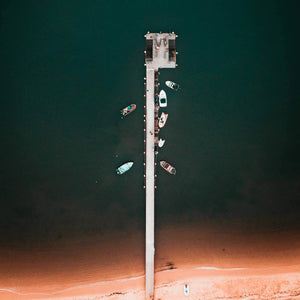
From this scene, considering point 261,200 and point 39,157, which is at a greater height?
point 39,157

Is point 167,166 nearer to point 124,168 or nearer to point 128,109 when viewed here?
point 124,168

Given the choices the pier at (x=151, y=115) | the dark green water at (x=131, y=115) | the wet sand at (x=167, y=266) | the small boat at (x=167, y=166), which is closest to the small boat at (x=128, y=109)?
the dark green water at (x=131, y=115)

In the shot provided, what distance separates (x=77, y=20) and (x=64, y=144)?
8.32 ft

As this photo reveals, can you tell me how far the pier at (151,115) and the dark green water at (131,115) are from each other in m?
0.15

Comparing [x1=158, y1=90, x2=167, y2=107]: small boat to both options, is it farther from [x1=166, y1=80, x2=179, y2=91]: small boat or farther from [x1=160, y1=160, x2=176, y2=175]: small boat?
[x1=160, y1=160, x2=176, y2=175]: small boat

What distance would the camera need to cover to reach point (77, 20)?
5.18 metres

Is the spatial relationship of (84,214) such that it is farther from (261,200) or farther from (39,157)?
(261,200)

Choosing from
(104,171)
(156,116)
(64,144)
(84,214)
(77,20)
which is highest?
(77,20)

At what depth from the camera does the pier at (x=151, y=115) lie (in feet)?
A: 16.8

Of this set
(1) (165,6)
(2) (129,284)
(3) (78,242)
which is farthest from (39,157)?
(1) (165,6)

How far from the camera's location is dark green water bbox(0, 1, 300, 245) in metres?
5.18

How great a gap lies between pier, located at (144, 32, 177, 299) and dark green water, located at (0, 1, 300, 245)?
0.49 feet

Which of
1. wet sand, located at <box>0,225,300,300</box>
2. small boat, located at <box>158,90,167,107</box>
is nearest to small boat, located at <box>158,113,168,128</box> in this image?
small boat, located at <box>158,90,167,107</box>

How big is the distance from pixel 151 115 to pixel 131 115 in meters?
0.42
